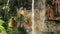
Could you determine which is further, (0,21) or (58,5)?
(58,5)

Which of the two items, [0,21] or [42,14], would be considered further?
[42,14]

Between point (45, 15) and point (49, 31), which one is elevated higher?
point (45, 15)

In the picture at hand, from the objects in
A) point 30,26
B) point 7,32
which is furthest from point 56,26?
point 7,32

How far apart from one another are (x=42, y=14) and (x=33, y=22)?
0.25 m

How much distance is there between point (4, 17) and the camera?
5195 mm

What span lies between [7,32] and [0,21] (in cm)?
31

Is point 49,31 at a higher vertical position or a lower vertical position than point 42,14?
lower

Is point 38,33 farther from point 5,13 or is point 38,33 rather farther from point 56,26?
point 5,13

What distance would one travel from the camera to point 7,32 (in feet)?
16.4

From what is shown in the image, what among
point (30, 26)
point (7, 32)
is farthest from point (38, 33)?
point (7, 32)

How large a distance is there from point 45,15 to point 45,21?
0.12 meters

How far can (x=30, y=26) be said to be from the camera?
5.28 meters

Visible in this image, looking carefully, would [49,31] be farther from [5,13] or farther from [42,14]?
[5,13]

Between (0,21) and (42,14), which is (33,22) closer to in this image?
(42,14)
